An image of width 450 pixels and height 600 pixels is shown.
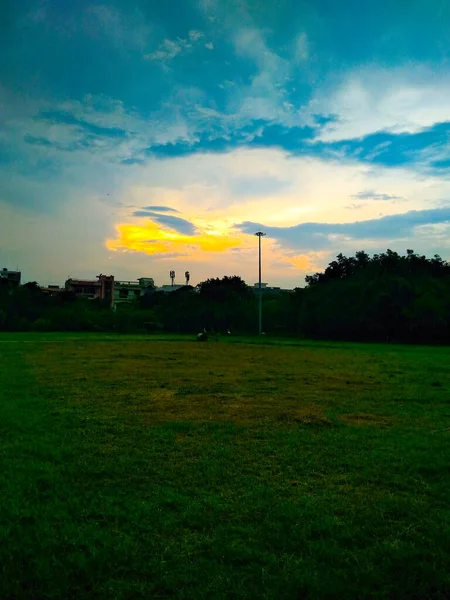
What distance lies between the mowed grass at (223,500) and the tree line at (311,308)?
3213cm

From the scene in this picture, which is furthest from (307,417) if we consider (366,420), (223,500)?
(223,500)

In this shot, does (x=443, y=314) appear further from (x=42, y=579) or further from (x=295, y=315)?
(x=42, y=579)

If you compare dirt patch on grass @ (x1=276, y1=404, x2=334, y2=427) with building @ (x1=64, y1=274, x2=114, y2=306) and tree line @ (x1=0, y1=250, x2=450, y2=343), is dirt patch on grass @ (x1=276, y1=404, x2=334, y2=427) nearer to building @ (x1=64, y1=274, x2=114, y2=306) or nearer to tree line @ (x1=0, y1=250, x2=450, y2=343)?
tree line @ (x1=0, y1=250, x2=450, y2=343)

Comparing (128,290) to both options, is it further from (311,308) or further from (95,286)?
(311,308)

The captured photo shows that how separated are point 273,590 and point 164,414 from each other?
484cm

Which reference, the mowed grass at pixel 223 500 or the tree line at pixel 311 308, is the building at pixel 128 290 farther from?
the mowed grass at pixel 223 500

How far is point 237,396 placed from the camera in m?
9.26

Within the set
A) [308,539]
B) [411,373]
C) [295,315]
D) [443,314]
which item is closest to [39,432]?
[308,539]

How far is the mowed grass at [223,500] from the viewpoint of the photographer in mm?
2764

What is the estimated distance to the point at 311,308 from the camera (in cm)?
4378

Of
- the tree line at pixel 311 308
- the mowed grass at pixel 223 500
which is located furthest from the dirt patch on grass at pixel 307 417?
the tree line at pixel 311 308

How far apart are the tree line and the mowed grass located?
32.1m

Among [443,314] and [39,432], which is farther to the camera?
[443,314]

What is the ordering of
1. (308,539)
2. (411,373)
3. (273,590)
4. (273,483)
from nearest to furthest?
(273,590) < (308,539) < (273,483) < (411,373)
